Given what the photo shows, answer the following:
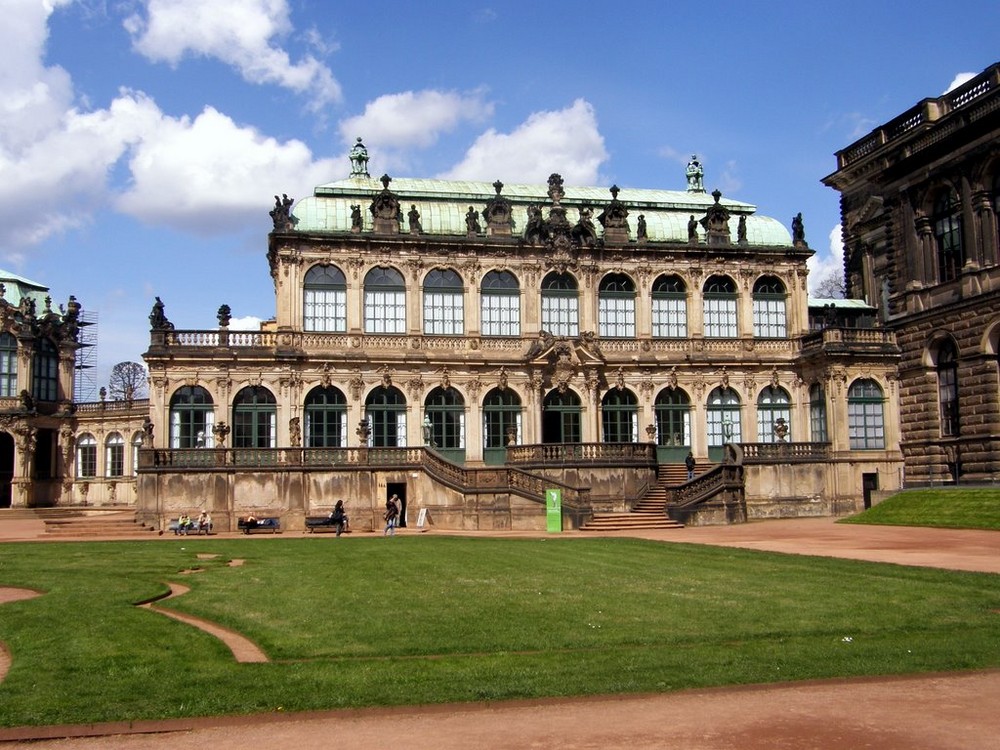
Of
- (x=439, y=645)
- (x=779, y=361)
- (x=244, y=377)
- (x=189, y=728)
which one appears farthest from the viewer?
(x=779, y=361)

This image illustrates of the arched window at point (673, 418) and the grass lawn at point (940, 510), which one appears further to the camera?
the arched window at point (673, 418)

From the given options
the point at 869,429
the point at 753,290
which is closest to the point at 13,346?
the point at 753,290

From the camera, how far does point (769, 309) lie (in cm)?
5744

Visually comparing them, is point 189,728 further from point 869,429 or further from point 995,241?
point 869,429

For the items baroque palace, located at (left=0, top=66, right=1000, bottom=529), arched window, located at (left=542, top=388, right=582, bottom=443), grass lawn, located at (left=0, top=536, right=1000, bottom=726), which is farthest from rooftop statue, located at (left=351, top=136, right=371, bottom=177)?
grass lawn, located at (left=0, top=536, right=1000, bottom=726)

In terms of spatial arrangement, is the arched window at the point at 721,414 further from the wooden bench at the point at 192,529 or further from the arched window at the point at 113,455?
the arched window at the point at 113,455

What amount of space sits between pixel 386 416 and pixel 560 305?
10991 millimetres

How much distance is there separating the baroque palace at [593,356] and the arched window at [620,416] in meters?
0.11

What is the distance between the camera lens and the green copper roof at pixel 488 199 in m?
54.6

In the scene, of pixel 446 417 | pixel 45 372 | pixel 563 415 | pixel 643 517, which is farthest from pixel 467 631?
pixel 45 372

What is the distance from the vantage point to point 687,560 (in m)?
26.2

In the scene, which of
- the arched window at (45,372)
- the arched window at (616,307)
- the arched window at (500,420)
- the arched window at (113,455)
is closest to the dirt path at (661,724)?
the arched window at (500,420)

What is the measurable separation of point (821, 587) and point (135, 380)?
106 metres

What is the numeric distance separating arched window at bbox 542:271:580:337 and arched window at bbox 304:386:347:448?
11523mm
